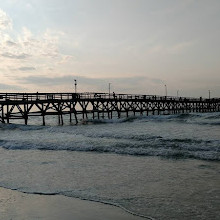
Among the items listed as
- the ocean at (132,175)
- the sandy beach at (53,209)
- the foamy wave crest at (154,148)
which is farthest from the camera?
the foamy wave crest at (154,148)

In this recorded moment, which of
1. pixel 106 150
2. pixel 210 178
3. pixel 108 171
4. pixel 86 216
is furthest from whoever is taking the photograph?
pixel 106 150

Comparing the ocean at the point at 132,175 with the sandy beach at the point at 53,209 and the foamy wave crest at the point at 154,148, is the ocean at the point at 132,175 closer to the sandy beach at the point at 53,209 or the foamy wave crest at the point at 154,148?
the foamy wave crest at the point at 154,148

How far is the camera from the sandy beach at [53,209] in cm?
562

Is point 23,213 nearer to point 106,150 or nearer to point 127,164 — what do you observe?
point 127,164

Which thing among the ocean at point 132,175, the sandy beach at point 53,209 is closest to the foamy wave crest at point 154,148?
the ocean at point 132,175

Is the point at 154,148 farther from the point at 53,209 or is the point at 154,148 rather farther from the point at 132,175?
the point at 53,209

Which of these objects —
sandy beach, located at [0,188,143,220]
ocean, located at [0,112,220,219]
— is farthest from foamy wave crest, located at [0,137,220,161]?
sandy beach, located at [0,188,143,220]

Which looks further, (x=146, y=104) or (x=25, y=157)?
(x=146, y=104)

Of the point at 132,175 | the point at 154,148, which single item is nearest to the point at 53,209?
the point at 132,175

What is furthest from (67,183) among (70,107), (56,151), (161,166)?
(70,107)

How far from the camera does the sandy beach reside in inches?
221

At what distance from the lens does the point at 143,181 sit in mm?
8133

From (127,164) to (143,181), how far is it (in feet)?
8.28

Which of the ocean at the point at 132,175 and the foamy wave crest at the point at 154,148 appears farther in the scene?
the foamy wave crest at the point at 154,148
